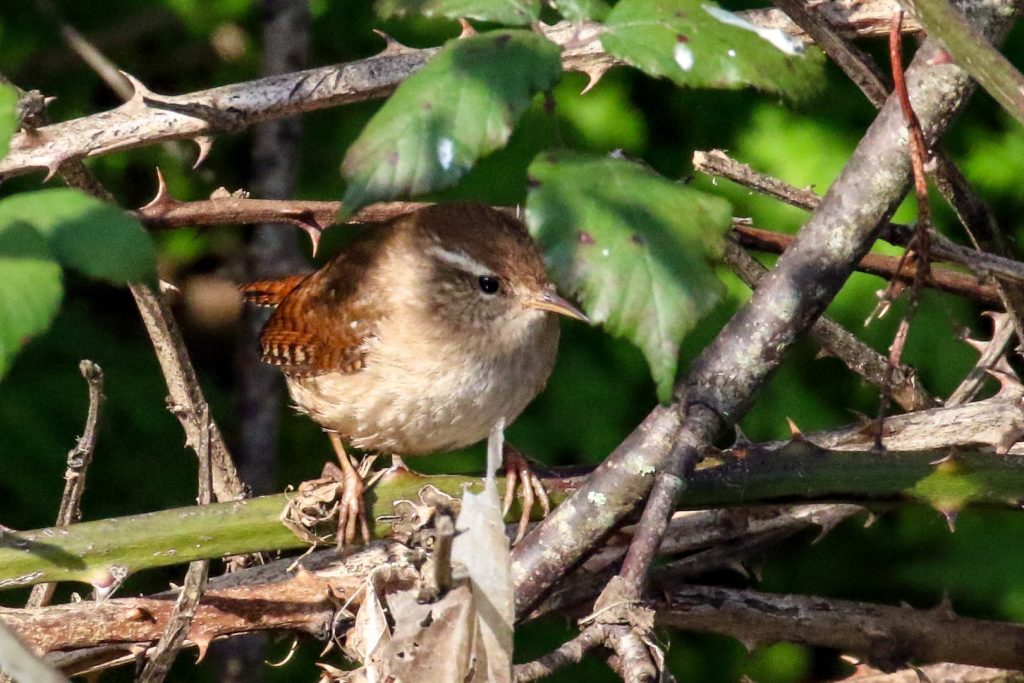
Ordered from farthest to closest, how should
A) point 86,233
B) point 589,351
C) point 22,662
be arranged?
point 589,351 < point 86,233 < point 22,662

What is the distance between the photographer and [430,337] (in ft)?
9.71

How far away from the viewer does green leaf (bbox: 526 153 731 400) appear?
1237 millimetres

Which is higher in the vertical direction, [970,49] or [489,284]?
[970,49]

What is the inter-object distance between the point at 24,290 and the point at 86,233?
0.29 feet

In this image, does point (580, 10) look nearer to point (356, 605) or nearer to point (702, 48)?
point (702, 48)

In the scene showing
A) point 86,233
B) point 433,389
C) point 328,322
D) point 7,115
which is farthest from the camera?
point 328,322

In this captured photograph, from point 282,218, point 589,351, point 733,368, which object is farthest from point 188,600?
point 589,351

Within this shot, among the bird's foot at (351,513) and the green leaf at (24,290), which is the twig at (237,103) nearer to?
the bird's foot at (351,513)

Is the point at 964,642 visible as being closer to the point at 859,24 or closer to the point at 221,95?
the point at 859,24

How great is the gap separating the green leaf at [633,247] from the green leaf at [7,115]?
0.52m

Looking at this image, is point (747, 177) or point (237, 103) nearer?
point (747, 177)

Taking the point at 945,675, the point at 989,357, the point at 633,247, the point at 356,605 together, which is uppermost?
the point at 633,247

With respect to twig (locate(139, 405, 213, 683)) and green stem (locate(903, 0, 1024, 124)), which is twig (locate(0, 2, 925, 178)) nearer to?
twig (locate(139, 405, 213, 683))

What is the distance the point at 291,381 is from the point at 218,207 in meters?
0.92
